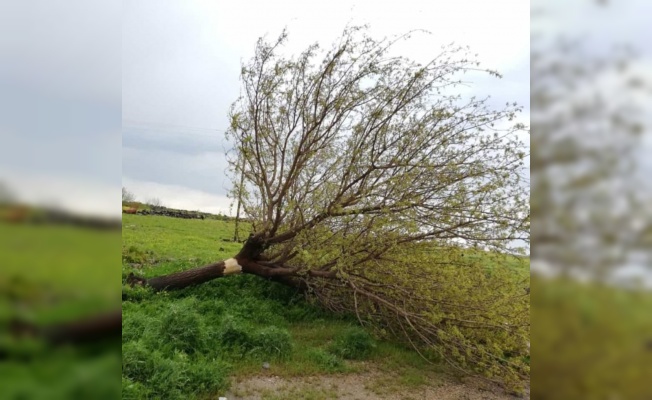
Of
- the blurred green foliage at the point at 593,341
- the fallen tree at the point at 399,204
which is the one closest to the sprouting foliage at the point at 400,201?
the fallen tree at the point at 399,204

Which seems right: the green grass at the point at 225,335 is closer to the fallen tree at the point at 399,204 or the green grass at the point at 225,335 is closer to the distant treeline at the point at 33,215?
the fallen tree at the point at 399,204

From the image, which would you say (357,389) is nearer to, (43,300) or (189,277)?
(189,277)

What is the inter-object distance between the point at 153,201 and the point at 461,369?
4.61 metres

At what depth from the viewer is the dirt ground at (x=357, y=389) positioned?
3.20 meters

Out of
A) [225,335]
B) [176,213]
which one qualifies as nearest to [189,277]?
[225,335]

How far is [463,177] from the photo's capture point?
4.11 m

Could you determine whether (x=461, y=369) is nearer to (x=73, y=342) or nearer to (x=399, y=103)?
(x=399, y=103)

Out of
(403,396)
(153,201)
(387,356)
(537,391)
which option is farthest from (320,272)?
(537,391)

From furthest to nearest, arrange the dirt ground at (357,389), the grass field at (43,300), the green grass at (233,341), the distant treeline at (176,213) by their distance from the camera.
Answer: the distant treeline at (176,213) → the dirt ground at (357,389) → the green grass at (233,341) → the grass field at (43,300)

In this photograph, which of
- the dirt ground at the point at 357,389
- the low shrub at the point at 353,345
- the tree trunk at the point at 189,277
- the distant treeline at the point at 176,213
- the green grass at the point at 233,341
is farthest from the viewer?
the distant treeline at the point at 176,213

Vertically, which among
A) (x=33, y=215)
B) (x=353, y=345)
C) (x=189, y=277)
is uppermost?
(x=33, y=215)

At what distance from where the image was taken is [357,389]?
3523mm

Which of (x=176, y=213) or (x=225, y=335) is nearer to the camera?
(x=225, y=335)

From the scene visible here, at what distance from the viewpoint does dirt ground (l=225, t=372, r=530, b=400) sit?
3.20 meters
